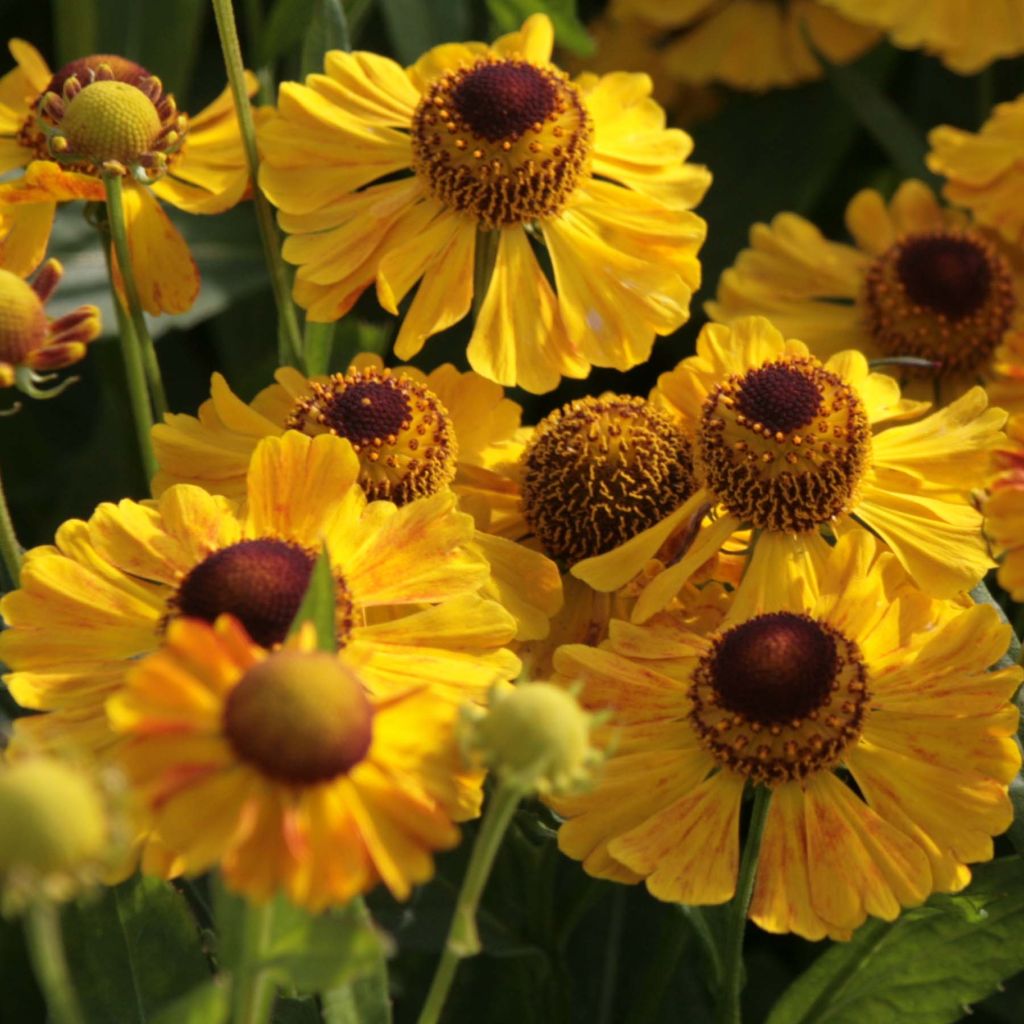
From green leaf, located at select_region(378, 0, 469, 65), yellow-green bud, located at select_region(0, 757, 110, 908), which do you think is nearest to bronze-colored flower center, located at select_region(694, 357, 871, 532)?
yellow-green bud, located at select_region(0, 757, 110, 908)

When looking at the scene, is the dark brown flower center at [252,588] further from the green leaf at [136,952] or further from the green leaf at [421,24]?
the green leaf at [421,24]

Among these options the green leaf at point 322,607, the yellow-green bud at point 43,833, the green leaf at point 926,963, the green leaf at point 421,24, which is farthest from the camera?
the green leaf at point 421,24

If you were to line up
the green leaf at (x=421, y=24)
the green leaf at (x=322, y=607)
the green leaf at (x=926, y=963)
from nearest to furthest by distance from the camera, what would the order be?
the green leaf at (x=322, y=607), the green leaf at (x=926, y=963), the green leaf at (x=421, y=24)

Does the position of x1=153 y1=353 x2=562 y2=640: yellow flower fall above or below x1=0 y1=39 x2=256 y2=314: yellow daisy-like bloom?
below

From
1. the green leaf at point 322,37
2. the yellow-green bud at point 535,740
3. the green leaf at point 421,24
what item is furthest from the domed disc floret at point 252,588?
the green leaf at point 421,24

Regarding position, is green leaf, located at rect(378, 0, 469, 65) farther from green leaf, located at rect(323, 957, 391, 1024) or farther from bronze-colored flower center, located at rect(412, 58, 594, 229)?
green leaf, located at rect(323, 957, 391, 1024)

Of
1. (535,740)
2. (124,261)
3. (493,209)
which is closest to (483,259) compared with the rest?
(493,209)
